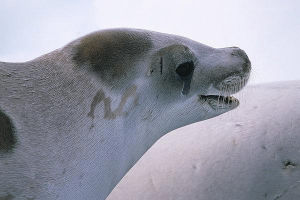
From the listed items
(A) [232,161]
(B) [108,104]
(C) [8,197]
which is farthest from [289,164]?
(C) [8,197]

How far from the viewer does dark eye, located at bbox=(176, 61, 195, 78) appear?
1.42 m

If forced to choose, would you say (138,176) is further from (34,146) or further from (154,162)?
(34,146)

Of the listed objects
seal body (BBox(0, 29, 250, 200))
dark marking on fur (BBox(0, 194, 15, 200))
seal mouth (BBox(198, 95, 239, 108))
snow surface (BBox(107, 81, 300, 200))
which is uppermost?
seal body (BBox(0, 29, 250, 200))

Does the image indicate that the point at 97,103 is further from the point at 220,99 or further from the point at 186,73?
the point at 220,99

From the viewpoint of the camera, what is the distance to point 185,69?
1438mm

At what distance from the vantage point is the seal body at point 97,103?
1072mm

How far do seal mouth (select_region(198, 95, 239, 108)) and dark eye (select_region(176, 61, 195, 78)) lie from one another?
12cm

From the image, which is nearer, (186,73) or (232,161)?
(186,73)

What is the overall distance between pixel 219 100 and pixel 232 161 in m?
0.45

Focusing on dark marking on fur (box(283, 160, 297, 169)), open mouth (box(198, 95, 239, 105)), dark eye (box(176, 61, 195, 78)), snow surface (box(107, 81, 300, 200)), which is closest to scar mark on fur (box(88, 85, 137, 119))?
dark eye (box(176, 61, 195, 78))

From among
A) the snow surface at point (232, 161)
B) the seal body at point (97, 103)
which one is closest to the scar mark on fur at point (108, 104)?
the seal body at point (97, 103)

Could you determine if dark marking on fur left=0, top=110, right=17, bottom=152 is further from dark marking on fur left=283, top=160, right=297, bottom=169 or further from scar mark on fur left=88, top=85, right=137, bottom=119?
dark marking on fur left=283, top=160, right=297, bottom=169

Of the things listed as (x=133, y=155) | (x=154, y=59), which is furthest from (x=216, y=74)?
(x=133, y=155)

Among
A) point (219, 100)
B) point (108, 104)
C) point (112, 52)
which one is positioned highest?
point (112, 52)
